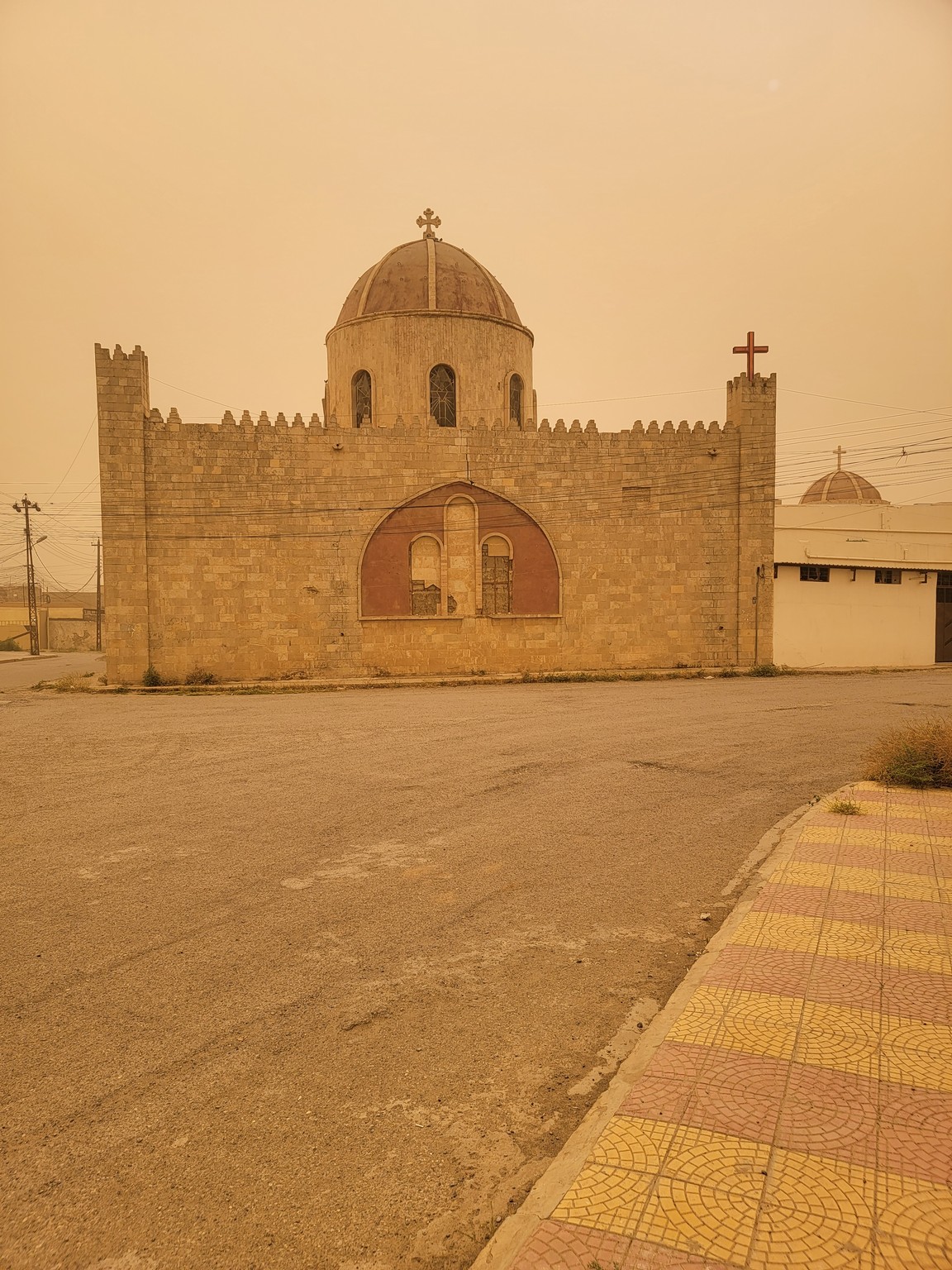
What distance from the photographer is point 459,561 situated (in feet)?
72.9

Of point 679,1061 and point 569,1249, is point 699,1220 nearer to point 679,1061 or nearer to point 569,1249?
point 569,1249

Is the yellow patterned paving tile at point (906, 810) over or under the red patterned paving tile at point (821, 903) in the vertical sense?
under

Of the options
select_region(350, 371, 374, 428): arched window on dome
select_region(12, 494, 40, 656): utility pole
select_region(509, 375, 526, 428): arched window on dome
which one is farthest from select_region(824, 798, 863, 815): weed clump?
select_region(12, 494, 40, 656): utility pole

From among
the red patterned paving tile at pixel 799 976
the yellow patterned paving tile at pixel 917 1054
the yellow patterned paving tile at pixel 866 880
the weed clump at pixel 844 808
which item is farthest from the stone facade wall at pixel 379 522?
the yellow patterned paving tile at pixel 917 1054

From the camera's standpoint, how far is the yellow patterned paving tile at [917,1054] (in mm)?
2943

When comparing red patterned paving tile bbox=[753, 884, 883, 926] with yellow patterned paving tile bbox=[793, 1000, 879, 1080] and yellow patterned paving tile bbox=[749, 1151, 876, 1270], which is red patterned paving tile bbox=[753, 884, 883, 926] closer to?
yellow patterned paving tile bbox=[793, 1000, 879, 1080]

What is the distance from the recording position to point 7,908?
5.05 metres

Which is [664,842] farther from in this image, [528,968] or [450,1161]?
[450,1161]

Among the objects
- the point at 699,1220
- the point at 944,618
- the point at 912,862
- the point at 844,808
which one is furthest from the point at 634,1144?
the point at 944,618

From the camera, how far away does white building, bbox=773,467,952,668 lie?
80.2ft

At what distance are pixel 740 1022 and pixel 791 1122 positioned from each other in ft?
2.30

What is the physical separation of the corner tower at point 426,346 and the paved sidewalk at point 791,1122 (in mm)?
21528

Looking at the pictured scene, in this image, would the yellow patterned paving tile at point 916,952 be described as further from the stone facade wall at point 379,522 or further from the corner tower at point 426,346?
the corner tower at point 426,346

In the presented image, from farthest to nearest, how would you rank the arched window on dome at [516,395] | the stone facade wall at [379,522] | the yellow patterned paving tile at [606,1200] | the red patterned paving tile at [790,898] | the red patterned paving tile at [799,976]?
the arched window on dome at [516,395]
the stone facade wall at [379,522]
the red patterned paving tile at [790,898]
the red patterned paving tile at [799,976]
the yellow patterned paving tile at [606,1200]
